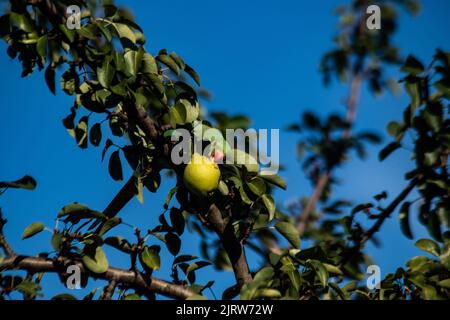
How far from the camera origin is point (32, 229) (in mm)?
1770

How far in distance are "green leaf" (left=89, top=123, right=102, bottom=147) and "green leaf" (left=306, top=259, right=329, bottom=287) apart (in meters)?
0.90

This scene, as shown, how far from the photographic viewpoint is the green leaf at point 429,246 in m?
2.00

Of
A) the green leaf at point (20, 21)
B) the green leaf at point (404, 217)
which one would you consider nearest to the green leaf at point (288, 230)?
the green leaf at point (404, 217)

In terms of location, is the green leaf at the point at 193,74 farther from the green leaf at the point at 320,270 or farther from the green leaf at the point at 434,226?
the green leaf at the point at 434,226

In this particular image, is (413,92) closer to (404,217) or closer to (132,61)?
(404,217)

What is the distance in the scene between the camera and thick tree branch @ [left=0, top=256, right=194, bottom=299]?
1.65 metres

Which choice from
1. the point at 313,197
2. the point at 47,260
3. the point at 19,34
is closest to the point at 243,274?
the point at 47,260

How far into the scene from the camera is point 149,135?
1.77 meters

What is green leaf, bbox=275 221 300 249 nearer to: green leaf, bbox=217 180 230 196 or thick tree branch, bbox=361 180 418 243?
green leaf, bbox=217 180 230 196

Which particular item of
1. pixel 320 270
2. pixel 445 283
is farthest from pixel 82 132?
pixel 445 283

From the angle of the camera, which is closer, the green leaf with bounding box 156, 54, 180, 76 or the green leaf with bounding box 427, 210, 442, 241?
the green leaf with bounding box 156, 54, 180, 76

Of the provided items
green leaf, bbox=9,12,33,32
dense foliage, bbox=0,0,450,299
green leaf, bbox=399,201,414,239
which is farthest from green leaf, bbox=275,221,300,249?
green leaf, bbox=9,12,33,32
